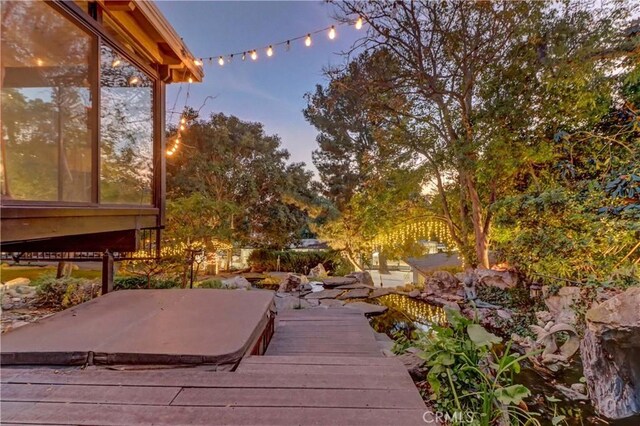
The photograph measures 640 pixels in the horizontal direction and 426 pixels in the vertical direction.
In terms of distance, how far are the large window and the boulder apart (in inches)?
255

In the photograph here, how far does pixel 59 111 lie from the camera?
228cm

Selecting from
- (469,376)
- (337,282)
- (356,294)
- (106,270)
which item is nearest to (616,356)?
(469,376)

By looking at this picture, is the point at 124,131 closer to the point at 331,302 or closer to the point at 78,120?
the point at 78,120

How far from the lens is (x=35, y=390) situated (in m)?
1.52

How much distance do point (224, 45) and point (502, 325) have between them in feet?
24.1

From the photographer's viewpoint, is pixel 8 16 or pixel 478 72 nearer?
pixel 8 16

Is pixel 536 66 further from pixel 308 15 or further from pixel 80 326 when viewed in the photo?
pixel 80 326

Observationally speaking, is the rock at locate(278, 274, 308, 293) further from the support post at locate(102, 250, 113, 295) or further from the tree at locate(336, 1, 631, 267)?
the tree at locate(336, 1, 631, 267)

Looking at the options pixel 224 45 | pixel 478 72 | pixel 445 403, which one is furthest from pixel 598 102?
pixel 224 45

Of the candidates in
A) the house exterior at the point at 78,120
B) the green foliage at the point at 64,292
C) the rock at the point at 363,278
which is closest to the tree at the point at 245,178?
Answer: the rock at the point at 363,278

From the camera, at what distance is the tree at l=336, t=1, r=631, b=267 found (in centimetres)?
455

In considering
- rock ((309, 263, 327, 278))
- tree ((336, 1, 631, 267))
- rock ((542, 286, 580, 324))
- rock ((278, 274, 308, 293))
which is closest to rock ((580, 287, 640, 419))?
rock ((542, 286, 580, 324))

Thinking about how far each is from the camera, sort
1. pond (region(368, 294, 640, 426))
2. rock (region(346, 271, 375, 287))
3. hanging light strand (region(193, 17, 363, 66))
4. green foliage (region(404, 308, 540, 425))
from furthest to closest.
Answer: rock (region(346, 271, 375, 287)) → hanging light strand (region(193, 17, 363, 66)) → pond (region(368, 294, 640, 426)) → green foliage (region(404, 308, 540, 425))

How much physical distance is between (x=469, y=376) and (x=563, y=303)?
13.4 feet
